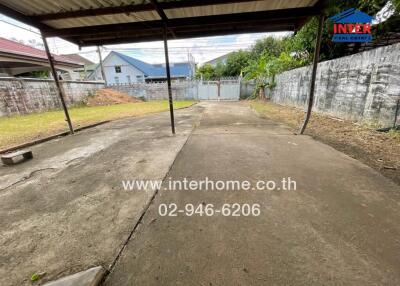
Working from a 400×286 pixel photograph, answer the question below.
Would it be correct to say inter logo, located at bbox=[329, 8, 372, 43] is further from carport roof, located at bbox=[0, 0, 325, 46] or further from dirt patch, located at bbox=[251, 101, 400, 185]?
dirt patch, located at bbox=[251, 101, 400, 185]

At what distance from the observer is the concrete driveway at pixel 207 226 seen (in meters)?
1.24

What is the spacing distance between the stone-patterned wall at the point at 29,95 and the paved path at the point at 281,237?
1043cm

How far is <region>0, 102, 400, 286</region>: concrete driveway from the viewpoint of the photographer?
1.24 metres

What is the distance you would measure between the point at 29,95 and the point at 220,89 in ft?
46.8

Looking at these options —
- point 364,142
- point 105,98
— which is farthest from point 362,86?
point 105,98

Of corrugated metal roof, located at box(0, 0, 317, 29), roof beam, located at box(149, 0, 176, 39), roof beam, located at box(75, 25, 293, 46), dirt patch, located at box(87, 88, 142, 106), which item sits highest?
corrugated metal roof, located at box(0, 0, 317, 29)

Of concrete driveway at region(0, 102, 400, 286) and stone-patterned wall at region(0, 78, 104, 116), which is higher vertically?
stone-patterned wall at region(0, 78, 104, 116)

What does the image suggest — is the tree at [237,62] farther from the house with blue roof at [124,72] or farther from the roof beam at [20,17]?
the roof beam at [20,17]

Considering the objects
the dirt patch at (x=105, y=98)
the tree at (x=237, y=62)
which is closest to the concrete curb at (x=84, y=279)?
the dirt patch at (x=105, y=98)

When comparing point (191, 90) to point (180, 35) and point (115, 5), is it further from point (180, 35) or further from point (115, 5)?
point (115, 5)

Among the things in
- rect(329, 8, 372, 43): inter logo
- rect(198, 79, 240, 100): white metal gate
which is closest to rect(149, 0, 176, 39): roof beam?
rect(329, 8, 372, 43): inter logo

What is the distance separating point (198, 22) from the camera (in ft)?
14.6

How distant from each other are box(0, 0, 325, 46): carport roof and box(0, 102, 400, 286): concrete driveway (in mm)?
3166

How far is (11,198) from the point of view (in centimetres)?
229
